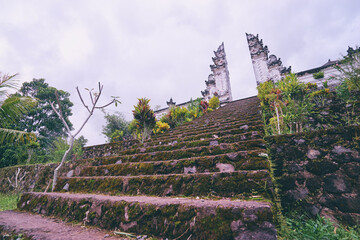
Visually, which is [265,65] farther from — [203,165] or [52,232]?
[52,232]

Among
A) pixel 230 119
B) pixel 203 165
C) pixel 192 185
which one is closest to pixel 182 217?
pixel 192 185

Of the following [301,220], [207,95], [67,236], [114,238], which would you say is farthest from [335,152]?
[207,95]

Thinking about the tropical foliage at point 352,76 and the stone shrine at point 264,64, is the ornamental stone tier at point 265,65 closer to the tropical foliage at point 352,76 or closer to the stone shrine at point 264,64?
the stone shrine at point 264,64

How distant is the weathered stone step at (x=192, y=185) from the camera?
4.67 feet

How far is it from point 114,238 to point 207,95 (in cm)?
1242

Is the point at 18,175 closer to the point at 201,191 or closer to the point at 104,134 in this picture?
the point at 104,134

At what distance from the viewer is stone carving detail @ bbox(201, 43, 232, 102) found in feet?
41.0

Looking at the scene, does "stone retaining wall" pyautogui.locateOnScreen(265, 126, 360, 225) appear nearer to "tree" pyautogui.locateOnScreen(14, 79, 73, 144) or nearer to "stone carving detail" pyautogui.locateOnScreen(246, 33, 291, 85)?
"stone carving detail" pyautogui.locateOnScreen(246, 33, 291, 85)

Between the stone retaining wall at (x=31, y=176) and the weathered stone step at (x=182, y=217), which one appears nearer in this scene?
the weathered stone step at (x=182, y=217)

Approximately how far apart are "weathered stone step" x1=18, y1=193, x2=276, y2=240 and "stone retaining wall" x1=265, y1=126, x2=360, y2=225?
89 cm

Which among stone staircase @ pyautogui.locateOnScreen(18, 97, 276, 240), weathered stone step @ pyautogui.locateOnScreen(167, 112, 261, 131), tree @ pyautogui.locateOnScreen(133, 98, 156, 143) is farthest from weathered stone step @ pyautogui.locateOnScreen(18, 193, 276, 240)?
tree @ pyautogui.locateOnScreen(133, 98, 156, 143)

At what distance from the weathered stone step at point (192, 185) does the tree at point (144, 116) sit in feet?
10.7

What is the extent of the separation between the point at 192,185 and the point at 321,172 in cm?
134

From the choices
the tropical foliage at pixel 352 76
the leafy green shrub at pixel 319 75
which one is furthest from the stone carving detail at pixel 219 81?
the tropical foliage at pixel 352 76
